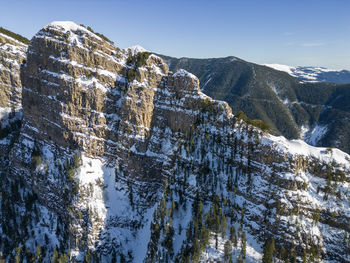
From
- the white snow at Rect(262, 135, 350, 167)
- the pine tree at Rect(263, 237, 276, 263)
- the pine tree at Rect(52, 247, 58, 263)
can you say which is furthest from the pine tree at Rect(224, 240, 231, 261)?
the pine tree at Rect(52, 247, 58, 263)

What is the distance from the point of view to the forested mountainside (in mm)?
77625

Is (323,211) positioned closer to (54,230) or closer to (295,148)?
(295,148)

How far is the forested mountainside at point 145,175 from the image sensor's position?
255ft

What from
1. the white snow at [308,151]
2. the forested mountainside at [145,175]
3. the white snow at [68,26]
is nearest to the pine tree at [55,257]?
the forested mountainside at [145,175]

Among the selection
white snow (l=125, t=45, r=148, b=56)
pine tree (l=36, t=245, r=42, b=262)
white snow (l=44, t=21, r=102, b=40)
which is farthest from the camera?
white snow (l=125, t=45, r=148, b=56)

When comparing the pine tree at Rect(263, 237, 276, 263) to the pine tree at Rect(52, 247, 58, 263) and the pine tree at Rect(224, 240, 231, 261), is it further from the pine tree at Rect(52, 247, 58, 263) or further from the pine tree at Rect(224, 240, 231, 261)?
the pine tree at Rect(52, 247, 58, 263)

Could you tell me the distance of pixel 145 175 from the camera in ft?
328

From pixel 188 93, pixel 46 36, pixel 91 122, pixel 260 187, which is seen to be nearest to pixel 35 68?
pixel 46 36

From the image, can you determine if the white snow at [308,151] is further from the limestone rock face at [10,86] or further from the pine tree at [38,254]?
the limestone rock face at [10,86]

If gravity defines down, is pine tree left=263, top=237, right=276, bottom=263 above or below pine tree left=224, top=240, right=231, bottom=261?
above

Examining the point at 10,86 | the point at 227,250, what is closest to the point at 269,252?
the point at 227,250

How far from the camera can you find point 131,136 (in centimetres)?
9912

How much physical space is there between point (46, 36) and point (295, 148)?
390 ft

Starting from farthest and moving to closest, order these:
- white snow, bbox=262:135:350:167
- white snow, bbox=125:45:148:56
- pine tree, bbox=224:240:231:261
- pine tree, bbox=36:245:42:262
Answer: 1. white snow, bbox=125:45:148:56
2. pine tree, bbox=36:245:42:262
3. white snow, bbox=262:135:350:167
4. pine tree, bbox=224:240:231:261
